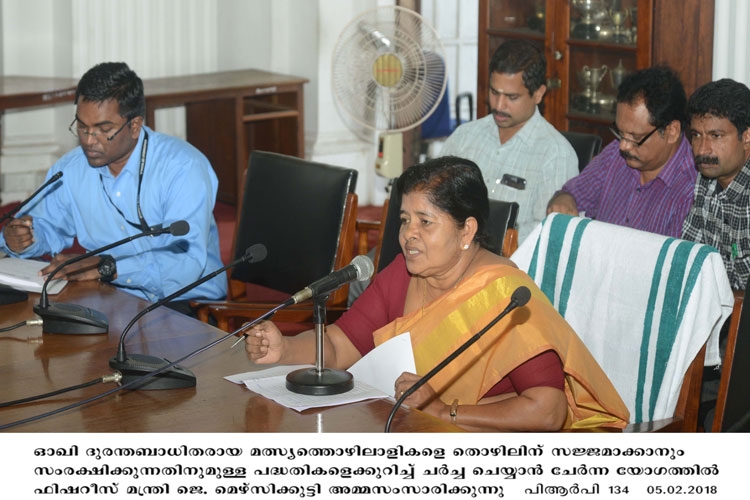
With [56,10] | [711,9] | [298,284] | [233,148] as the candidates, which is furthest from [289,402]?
[56,10]

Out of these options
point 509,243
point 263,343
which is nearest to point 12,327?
point 263,343

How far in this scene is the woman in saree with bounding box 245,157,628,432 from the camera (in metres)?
2.18

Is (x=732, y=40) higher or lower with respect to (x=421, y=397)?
higher

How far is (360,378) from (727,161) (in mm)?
1208

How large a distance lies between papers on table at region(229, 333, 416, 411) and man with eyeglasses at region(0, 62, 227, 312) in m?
0.88

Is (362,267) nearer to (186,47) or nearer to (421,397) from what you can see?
(421,397)

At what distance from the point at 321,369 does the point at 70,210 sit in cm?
151

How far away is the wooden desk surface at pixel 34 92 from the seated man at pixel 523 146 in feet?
8.48

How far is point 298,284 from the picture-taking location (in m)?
3.26

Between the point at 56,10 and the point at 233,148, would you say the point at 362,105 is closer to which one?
the point at 233,148

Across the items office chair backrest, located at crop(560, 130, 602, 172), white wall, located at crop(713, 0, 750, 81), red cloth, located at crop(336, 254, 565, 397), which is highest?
white wall, located at crop(713, 0, 750, 81)

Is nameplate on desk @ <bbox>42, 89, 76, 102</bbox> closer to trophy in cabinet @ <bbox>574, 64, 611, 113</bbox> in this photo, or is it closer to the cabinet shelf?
the cabinet shelf

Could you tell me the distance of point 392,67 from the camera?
200 inches

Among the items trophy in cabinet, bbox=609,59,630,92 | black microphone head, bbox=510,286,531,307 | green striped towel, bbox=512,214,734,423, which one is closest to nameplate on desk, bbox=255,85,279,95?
trophy in cabinet, bbox=609,59,630,92
